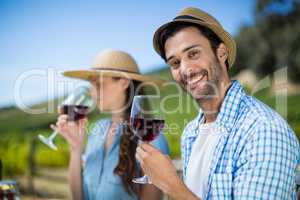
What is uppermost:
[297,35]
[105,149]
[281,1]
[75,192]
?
[281,1]

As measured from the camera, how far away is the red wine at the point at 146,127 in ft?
4.40

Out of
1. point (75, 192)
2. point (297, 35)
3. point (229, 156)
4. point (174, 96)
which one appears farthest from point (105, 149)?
point (297, 35)

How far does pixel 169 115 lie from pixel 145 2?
75cm

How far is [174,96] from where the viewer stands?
2625 millimetres

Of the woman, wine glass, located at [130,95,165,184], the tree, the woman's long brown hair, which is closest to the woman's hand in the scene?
the woman

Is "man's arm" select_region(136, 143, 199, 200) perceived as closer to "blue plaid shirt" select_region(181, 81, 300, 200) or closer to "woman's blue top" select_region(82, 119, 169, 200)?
"blue plaid shirt" select_region(181, 81, 300, 200)

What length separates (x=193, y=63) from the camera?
1274mm

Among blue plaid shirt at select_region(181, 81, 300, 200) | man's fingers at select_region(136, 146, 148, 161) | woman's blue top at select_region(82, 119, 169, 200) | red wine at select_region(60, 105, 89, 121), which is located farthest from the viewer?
red wine at select_region(60, 105, 89, 121)

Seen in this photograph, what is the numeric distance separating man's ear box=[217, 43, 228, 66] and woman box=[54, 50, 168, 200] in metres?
0.53

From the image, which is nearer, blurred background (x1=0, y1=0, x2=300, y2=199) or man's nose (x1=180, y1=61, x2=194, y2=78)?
man's nose (x1=180, y1=61, x2=194, y2=78)

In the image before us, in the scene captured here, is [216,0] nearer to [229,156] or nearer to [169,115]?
[169,115]

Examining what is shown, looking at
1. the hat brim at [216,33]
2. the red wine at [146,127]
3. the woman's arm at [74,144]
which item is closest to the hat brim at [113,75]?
the woman's arm at [74,144]

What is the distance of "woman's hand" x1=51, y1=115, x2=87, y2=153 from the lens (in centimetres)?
191

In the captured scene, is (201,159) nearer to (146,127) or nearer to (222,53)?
(146,127)
